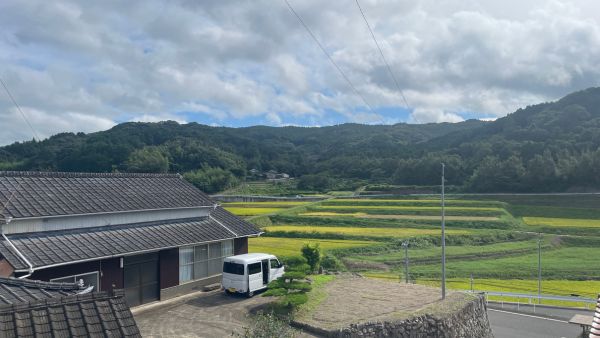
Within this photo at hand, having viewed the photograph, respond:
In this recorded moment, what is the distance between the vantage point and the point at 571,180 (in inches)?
2704

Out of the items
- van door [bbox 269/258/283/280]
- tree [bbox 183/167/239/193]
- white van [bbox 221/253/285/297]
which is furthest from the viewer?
tree [bbox 183/167/239/193]

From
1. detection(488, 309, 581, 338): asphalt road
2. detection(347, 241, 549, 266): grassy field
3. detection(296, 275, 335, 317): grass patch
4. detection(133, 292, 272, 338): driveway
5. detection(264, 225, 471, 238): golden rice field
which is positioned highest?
detection(296, 275, 335, 317): grass patch

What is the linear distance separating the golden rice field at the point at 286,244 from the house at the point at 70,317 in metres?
26.9

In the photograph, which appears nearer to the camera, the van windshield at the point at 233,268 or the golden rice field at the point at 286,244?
the van windshield at the point at 233,268

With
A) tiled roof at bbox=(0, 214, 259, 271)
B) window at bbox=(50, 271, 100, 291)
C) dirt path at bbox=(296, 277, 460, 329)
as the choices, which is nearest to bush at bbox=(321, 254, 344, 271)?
dirt path at bbox=(296, 277, 460, 329)

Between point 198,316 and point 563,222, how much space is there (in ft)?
159

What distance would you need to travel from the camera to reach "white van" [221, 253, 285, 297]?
19.2 meters

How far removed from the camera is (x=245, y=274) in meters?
19.2

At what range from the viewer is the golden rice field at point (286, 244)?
115 feet

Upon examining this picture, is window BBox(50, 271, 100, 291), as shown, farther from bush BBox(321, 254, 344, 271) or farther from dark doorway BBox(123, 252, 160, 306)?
bush BBox(321, 254, 344, 271)

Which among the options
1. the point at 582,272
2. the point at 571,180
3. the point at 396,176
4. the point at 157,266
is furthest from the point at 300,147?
the point at 157,266

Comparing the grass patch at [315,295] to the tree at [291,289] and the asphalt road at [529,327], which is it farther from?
the asphalt road at [529,327]

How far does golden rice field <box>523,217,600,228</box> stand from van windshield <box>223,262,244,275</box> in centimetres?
4342

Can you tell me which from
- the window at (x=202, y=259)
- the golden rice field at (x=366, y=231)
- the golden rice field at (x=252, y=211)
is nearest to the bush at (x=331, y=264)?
the window at (x=202, y=259)
